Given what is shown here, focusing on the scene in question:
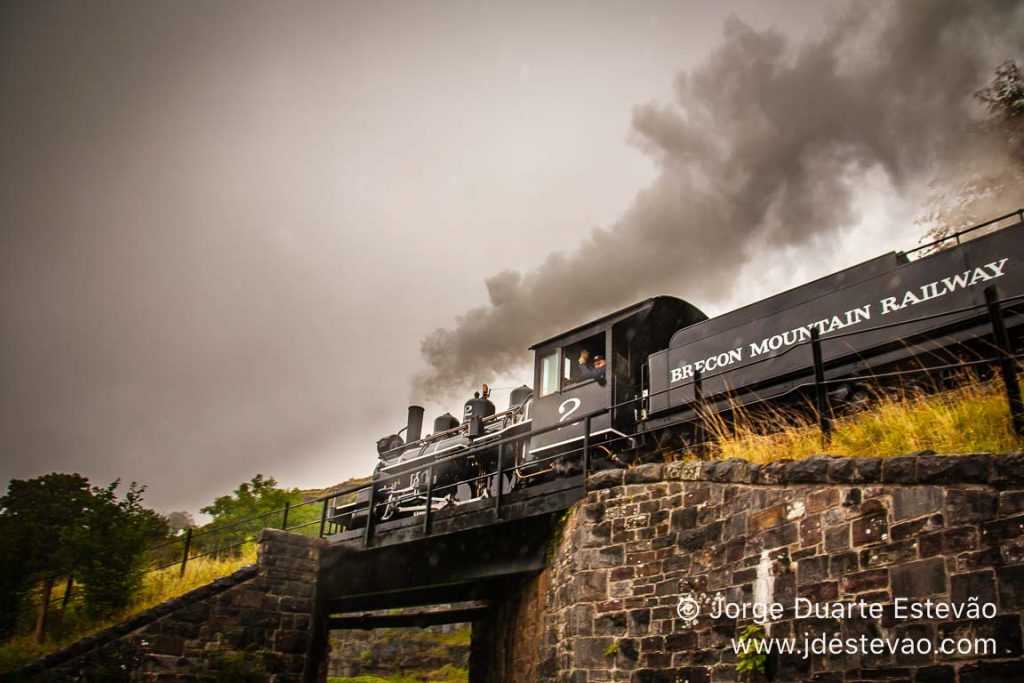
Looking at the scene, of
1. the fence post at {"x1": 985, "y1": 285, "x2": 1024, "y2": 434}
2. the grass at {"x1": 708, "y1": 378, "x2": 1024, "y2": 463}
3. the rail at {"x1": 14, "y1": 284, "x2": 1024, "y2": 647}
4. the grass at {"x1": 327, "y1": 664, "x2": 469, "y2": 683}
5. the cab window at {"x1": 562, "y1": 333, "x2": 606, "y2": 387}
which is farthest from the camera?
the grass at {"x1": 327, "y1": 664, "x2": 469, "y2": 683}

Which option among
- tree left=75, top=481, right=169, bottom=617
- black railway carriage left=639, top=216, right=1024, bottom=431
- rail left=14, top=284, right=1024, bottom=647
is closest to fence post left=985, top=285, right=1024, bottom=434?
rail left=14, top=284, right=1024, bottom=647

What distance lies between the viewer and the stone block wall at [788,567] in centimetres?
551

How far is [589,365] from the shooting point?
1251cm

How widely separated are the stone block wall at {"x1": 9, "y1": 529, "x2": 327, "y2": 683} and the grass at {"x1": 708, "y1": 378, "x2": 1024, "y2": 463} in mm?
8137

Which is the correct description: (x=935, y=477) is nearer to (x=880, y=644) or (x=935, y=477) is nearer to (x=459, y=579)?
(x=880, y=644)

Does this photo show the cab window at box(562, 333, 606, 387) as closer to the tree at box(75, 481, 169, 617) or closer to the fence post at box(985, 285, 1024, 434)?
the fence post at box(985, 285, 1024, 434)

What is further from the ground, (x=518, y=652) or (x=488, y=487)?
(x=488, y=487)

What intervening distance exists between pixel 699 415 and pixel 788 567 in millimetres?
3513

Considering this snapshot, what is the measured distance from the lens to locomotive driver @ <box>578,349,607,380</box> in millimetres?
12102

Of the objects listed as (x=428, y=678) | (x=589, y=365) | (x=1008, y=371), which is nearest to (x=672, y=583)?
(x=1008, y=371)

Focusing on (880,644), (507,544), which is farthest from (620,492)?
(880,644)

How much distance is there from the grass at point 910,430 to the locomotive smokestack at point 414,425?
9472mm

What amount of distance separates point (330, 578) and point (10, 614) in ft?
21.0

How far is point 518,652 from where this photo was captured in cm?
1097
